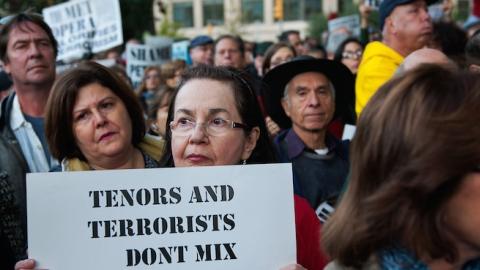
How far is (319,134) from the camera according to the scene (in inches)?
160

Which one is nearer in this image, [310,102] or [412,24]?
[310,102]

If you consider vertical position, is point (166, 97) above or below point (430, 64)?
below

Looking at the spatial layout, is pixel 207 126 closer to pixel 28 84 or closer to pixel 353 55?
pixel 28 84

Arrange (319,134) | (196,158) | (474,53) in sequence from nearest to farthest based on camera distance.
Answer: (196,158) < (474,53) < (319,134)

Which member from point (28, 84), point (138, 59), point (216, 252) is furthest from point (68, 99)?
point (138, 59)

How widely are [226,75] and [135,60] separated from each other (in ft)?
23.4

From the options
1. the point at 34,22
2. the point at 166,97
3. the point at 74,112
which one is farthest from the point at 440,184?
the point at 166,97

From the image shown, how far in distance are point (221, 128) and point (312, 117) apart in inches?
64.8

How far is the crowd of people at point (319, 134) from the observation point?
1532mm

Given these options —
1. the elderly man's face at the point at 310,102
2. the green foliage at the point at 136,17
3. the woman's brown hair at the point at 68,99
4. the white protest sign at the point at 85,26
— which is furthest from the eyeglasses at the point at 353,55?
the green foliage at the point at 136,17

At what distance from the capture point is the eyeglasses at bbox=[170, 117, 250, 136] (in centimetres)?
248

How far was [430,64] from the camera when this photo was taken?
5.46 ft

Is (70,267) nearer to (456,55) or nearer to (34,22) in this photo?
(34,22)

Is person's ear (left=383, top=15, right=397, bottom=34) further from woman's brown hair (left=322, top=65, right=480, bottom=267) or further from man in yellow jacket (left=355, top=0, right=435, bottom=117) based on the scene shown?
woman's brown hair (left=322, top=65, right=480, bottom=267)
